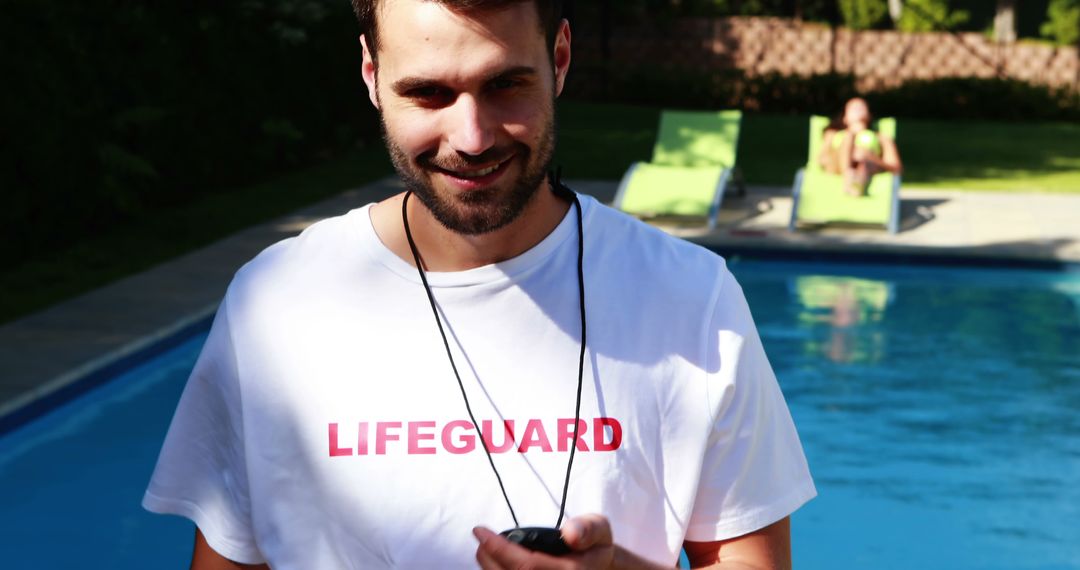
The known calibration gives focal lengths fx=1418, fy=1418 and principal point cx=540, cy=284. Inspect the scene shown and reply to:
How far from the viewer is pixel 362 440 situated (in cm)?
193

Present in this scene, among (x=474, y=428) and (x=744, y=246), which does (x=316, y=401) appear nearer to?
(x=474, y=428)

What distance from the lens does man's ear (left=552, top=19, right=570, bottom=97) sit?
1.94 m

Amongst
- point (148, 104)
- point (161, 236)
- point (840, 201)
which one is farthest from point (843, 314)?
point (148, 104)

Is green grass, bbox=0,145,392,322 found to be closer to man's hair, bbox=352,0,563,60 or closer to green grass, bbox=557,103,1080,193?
green grass, bbox=557,103,1080,193

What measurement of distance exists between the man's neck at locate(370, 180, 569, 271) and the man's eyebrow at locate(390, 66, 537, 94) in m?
0.20

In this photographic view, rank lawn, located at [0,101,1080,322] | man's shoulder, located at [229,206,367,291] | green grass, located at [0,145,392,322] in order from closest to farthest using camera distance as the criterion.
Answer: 1. man's shoulder, located at [229,206,367,291]
2. green grass, located at [0,145,392,322]
3. lawn, located at [0,101,1080,322]

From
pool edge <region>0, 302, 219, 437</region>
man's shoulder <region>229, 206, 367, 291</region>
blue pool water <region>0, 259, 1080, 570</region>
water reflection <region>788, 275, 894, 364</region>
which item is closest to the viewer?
man's shoulder <region>229, 206, 367, 291</region>

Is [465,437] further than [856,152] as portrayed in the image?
No

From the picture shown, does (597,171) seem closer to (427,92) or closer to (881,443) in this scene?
(881,443)

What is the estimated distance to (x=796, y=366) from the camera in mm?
9812

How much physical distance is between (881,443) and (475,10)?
6.94 m

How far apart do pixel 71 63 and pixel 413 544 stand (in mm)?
11198

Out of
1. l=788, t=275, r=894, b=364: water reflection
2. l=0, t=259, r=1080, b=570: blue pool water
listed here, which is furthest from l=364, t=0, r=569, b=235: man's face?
l=788, t=275, r=894, b=364: water reflection

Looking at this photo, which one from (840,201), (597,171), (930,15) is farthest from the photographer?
(930,15)
